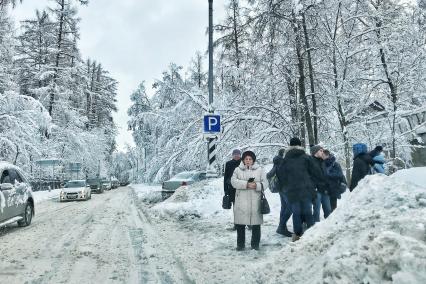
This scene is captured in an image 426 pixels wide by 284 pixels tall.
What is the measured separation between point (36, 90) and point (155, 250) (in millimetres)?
32245

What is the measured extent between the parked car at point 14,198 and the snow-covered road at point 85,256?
1.24ft

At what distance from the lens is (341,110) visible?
14977 mm

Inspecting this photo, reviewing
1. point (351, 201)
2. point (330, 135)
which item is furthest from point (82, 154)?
point (351, 201)

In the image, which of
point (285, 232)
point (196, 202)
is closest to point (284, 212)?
point (285, 232)

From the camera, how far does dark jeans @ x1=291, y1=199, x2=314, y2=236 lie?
7516 mm

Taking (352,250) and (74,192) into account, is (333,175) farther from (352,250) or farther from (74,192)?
(74,192)

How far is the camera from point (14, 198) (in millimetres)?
11461

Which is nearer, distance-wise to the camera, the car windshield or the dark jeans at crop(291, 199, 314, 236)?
the dark jeans at crop(291, 199, 314, 236)

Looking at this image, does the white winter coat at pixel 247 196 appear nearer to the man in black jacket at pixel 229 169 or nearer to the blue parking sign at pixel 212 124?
the man in black jacket at pixel 229 169

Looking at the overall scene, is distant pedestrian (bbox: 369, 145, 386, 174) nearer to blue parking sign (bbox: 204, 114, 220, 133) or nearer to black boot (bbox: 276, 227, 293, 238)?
black boot (bbox: 276, 227, 293, 238)

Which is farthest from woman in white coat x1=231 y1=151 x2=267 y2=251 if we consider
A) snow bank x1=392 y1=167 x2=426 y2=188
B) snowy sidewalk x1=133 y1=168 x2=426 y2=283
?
snow bank x1=392 y1=167 x2=426 y2=188

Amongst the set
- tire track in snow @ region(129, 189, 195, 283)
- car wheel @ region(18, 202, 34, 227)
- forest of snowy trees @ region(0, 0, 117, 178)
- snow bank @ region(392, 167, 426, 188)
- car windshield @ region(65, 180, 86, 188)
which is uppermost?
forest of snowy trees @ region(0, 0, 117, 178)

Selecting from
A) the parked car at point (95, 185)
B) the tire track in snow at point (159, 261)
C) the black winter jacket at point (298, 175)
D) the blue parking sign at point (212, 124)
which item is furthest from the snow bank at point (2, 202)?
the parked car at point (95, 185)

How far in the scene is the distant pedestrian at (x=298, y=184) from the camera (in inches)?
294
